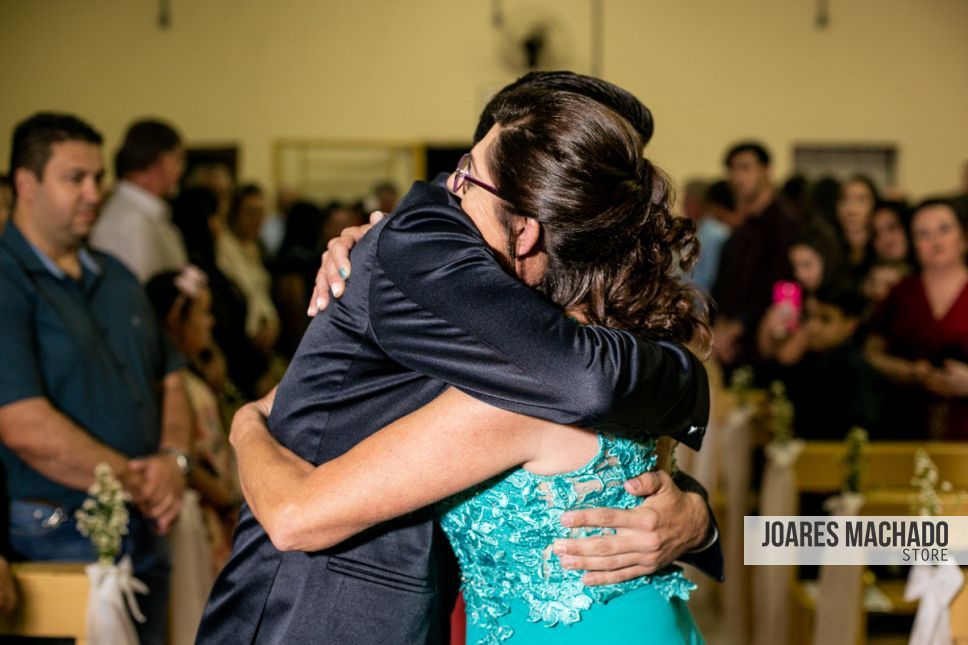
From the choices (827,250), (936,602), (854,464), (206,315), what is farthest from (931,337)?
(206,315)

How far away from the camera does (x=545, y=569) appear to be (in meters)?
1.60

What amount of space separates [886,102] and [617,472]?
10.00 meters

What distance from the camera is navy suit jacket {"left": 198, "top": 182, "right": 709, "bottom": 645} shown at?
4.47 feet

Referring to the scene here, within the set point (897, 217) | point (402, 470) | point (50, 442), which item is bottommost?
point (50, 442)

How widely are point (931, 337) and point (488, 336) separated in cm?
349

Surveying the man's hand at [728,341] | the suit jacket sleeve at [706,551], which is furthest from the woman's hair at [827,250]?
the suit jacket sleeve at [706,551]

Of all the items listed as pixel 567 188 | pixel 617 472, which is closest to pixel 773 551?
pixel 617 472

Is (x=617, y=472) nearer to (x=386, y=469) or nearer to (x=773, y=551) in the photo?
(x=386, y=469)

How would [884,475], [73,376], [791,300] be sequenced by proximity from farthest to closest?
1. [791,300]
2. [884,475]
3. [73,376]

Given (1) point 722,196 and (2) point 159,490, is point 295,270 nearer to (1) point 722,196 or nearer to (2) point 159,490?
(1) point 722,196

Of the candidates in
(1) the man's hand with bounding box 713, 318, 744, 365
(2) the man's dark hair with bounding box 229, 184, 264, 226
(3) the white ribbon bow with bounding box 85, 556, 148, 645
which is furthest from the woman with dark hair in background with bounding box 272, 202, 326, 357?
(3) the white ribbon bow with bounding box 85, 556, 148, 645

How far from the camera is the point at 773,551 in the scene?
3514 mm

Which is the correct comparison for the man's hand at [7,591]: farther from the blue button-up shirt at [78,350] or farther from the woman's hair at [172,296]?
the woman's hair at [172,296]

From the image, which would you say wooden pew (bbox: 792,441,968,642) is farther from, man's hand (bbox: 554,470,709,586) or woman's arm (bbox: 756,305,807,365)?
man's hand (bbox: 554,470,709,586)
